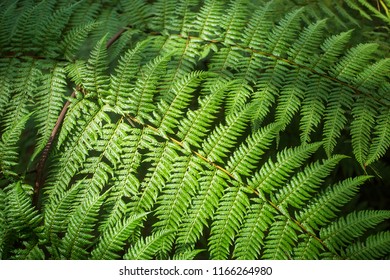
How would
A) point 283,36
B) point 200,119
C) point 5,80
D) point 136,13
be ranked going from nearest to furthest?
point 200,119 → point 5,80 → point 283,36 → point 136,13

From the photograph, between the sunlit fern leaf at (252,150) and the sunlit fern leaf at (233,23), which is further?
the sunlit fern leaf at (233,23)

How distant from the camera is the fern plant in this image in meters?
1.45

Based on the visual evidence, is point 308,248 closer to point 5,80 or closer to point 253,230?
point 253,230

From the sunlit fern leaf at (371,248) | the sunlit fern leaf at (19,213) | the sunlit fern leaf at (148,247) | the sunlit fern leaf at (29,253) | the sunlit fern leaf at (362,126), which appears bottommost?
the sunlit fern leaf at (29,253)

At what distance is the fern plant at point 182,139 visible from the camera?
57.1 inches

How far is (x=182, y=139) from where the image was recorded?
5.19ft

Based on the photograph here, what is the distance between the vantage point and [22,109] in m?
1.62

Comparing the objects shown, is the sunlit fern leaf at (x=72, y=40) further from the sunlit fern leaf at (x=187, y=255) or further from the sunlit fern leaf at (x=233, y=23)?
the sunlit fern leaf at (x=187, y=255)

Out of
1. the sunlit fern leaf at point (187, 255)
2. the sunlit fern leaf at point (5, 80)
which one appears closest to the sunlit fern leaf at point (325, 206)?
the sunlit fern leaf at point (187, 255)

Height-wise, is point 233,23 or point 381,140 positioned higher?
point 233,23

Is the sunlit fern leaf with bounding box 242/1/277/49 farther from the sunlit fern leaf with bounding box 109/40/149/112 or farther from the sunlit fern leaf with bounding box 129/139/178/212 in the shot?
the sunlit fern leaf with bounding box 129/139/178/212

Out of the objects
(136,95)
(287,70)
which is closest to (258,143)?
(287,70)

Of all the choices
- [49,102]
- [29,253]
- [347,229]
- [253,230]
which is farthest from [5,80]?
[347,229]

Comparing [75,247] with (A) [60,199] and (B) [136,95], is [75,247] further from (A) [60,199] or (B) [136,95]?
(B) [136,95]
